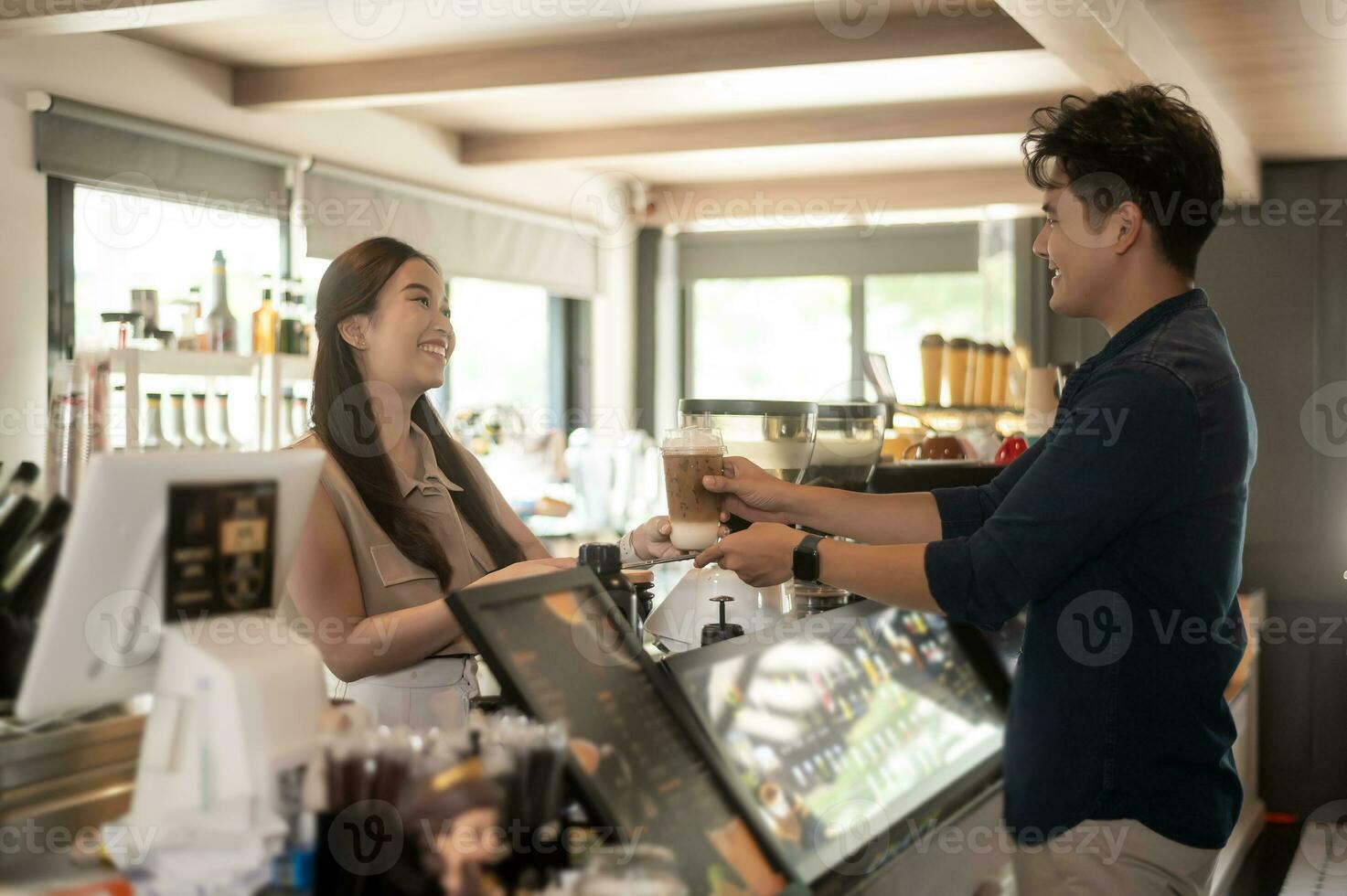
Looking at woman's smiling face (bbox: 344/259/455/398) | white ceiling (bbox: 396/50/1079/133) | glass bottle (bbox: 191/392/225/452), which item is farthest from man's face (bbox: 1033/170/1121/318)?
glass bottle (bbox: 191/392/225/452)

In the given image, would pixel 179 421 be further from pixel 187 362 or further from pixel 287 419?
pixel 287 419

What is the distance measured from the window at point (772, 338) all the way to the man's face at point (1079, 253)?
20.5 ft

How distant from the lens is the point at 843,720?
6.73ft

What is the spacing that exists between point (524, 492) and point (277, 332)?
196 centimetres

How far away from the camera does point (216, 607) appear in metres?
1.19

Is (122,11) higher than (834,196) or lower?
lower

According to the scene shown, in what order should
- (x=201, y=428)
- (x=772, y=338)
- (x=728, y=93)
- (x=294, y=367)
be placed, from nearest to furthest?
(x=201, y=428), (x=294, y=367), (x=728, y=93), (x=772, y=338)

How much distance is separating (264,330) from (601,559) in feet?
11.4

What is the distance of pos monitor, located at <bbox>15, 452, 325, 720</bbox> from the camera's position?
3.57ft

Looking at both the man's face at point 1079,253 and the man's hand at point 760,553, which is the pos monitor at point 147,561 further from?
the man's face at point 1079,253

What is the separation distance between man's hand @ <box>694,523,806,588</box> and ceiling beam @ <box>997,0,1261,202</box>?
4.84 feet

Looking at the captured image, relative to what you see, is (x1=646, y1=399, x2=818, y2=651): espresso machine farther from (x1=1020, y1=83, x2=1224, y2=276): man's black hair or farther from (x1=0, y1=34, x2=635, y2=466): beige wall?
(x1=0, y1=34, x2=635, y2=466): beige wall

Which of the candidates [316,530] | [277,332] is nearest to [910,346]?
[277,332]

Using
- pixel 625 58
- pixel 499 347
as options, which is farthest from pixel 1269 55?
pixel 499 347
